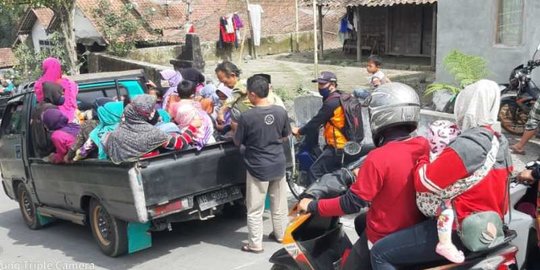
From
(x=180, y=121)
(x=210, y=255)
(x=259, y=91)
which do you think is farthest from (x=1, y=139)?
(x=259, y=91)

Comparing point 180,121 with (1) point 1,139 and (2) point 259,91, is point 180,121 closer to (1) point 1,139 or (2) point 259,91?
(2) point 259,91

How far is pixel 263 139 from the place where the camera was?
511 cm

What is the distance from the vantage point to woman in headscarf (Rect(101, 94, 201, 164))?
4.82 meters

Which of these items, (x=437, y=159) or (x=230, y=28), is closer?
(x=437, y=159)

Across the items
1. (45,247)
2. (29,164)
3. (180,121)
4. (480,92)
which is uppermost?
(480,92)

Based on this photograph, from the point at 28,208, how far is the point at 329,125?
12.9ft

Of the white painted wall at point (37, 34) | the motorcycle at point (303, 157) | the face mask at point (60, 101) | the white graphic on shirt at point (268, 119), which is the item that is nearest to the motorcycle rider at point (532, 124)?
the motorcycle at point (303, 157)

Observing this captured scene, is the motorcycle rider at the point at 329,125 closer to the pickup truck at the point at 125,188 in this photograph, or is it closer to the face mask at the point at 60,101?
the pickup truck at the point at 125,188

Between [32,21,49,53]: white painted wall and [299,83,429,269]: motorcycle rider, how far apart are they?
3295 cm

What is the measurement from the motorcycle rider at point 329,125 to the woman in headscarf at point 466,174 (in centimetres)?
274

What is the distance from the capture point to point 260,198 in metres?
5.29

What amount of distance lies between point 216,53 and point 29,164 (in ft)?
53.0

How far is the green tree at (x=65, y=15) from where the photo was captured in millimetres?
18047

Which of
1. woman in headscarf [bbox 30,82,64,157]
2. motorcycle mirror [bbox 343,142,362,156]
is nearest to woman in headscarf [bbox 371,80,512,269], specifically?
motorcycle mirror [bbox 343,142,362,156]
